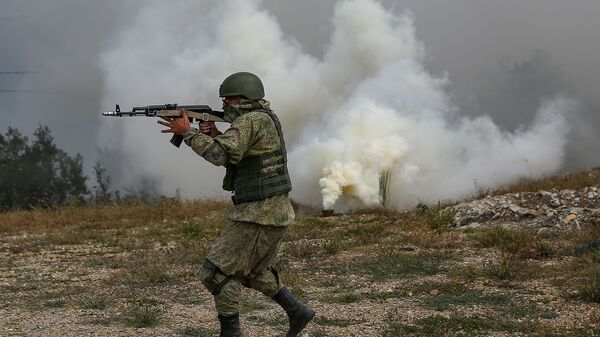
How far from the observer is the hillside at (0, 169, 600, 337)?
6.98m

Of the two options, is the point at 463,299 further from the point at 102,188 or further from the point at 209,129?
the point at 102,188

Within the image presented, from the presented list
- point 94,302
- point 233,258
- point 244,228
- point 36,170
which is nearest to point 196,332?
point 233,258

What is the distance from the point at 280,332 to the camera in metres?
6.71

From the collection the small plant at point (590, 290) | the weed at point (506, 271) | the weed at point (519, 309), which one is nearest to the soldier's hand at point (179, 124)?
the weed at point (519, 309)

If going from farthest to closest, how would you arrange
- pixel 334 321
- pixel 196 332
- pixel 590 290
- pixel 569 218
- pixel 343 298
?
pixel 569 218 < pixel 343 298 < pixel 590 290 < pixel 334 321 < pixel 196 332

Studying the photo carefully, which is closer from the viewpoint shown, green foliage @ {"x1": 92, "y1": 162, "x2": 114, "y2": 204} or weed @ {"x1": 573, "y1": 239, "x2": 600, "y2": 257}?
weed @ {"x1": 573, "y1": 239, "x2": 600, "y2": 257}

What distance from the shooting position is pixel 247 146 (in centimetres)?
573

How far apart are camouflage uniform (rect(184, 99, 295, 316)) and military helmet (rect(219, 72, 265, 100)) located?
8 cm

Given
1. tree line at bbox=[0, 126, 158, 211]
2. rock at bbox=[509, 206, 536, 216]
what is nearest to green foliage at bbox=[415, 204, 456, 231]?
rock at bbox=[509, 206, 536, 216]

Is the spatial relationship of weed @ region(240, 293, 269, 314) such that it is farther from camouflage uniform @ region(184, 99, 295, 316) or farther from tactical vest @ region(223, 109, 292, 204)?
tactical vest @ region(223, 109, 292, 204)

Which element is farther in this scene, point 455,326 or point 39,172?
point 39,172

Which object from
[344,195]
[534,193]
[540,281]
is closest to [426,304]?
[540,281]

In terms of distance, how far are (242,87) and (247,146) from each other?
1.53ft

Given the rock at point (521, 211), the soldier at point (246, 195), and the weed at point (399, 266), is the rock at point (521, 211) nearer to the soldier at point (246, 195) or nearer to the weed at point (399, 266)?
the weed at point (399, 266)
